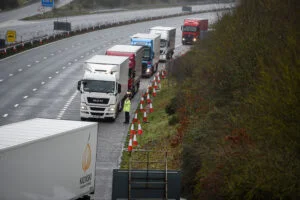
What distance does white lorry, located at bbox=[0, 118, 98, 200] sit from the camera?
1570 cm

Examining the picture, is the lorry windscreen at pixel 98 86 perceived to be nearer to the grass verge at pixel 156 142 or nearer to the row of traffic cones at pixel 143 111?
the row of traffic cones at pixel 143 111

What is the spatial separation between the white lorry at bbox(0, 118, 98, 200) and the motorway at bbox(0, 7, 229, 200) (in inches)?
132

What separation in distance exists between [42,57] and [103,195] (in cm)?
4365

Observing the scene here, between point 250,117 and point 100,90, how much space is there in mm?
17595

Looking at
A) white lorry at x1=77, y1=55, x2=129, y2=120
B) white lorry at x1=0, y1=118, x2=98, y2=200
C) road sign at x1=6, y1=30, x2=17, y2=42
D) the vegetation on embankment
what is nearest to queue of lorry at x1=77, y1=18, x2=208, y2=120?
white lorry at x1=77, y1=55, x2=129, y2=120

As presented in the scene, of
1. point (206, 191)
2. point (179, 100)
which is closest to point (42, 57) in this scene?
point (179, 100)

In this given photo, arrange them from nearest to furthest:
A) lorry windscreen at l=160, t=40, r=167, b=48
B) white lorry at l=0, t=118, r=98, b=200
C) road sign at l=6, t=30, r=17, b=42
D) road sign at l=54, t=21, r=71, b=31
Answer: white lorry at l=0, t=118, r=98, b=200, road sign at l=6, t=30, r=17, b=42, lorry windscreen at l=160, t=40, r=167, b=48, road sign at l=54, t=21, r=71, b=31

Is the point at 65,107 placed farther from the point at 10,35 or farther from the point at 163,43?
the point at 163,43

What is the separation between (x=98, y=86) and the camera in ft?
120

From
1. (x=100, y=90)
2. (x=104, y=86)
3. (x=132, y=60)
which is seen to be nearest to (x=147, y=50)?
(x=132, y=60)

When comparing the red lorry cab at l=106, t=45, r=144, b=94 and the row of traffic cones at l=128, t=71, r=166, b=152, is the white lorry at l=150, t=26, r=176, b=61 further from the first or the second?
the red lorry cab at l=106, t=45, r=144, b=94

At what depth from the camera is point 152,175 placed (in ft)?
65.2

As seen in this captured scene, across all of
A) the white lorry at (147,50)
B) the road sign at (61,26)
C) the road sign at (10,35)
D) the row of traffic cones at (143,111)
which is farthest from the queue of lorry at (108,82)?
the road sign at (61,26)

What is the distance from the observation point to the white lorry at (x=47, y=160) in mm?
15703
